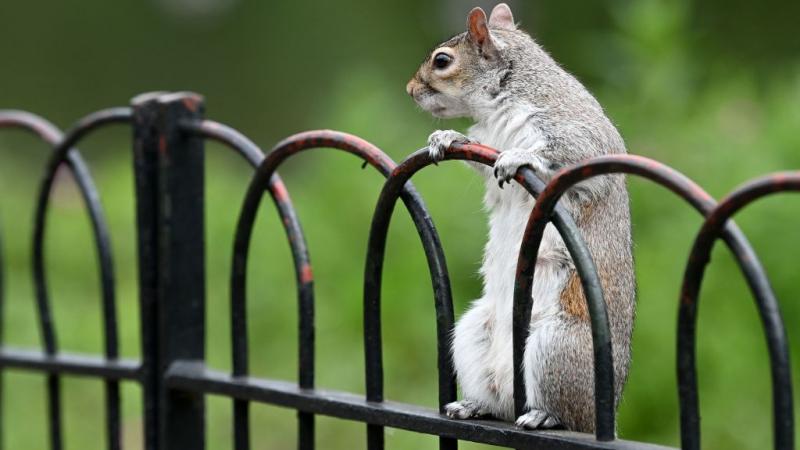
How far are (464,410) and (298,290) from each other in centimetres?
32

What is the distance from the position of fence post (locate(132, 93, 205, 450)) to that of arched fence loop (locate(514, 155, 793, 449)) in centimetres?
66

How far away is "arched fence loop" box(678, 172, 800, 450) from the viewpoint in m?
1.11

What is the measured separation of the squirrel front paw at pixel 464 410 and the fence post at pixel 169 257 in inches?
21.0

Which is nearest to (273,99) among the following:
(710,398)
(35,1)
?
(35,1)

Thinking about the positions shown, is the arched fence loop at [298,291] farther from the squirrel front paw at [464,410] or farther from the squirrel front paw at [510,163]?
the squirrel front paw at [510,163]

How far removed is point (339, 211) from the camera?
3.26 metres

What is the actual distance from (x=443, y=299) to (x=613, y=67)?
178 cm

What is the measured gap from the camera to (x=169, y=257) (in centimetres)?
186

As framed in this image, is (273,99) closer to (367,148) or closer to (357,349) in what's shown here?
(357,349)

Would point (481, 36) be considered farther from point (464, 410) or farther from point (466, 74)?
point (464, 410)

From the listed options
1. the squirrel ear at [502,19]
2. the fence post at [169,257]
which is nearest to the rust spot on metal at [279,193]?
the fence post at [169,257]

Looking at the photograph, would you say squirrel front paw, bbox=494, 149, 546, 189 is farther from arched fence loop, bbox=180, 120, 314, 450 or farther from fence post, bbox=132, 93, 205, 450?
fence post, bbox=132, 93, 205, 450

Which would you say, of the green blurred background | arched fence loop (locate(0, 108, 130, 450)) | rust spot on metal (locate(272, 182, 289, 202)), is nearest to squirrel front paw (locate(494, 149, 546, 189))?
rust spot on metal (locate(272, 182, 289, 202))

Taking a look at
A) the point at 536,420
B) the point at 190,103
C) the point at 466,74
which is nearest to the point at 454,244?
the point at 466,74
